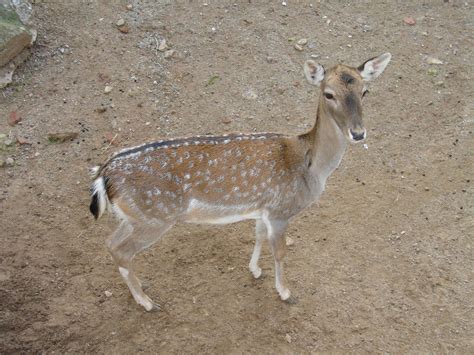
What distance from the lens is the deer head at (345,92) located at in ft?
15.7

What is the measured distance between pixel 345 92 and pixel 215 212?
159cm

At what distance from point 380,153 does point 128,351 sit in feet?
12.7

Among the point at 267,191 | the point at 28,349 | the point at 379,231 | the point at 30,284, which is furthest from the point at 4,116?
the point at 379,231

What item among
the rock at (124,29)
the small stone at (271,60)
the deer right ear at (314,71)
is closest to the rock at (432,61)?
the small stone at (271,60)

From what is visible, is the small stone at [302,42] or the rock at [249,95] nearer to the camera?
the rock at [249,95]

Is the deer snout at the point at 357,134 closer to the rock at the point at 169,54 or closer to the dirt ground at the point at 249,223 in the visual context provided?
the dirt ground at the point at 249,223

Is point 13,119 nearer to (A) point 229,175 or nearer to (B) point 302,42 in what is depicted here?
(A) point 229,175

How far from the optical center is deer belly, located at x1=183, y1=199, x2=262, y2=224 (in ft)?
16.9

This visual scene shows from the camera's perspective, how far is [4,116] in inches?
284

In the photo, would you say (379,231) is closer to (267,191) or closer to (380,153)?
(380,153)

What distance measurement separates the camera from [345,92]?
16.0ft

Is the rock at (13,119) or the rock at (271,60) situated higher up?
the rock at (13,119)

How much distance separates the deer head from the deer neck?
72 millimetres

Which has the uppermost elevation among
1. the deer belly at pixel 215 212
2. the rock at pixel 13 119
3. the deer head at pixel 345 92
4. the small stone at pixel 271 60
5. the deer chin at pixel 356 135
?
the deer head at pixel 345 92
